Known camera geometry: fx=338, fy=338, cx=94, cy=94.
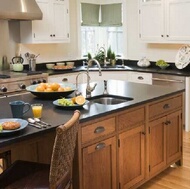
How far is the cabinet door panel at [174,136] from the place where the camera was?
3.52m

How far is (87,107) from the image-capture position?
286 cm

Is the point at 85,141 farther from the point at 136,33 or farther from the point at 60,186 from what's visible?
the point at 136,33

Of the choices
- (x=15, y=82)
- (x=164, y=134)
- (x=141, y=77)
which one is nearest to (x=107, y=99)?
(x=164, y=134)

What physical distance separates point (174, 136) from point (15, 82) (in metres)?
2.29

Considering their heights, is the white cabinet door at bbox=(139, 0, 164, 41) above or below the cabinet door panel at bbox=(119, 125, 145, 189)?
above

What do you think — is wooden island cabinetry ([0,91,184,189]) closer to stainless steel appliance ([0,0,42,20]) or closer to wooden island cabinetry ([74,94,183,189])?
wooden island cabinetry ([74,94,183,189])

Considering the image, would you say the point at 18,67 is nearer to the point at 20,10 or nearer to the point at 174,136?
the point at 20,10

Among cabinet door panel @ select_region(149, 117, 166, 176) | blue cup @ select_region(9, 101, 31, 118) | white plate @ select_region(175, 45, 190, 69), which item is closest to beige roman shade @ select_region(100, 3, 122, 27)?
white plate @ select_region(175, 45, 190, 69)

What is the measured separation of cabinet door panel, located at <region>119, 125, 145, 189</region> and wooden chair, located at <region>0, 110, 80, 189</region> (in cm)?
81

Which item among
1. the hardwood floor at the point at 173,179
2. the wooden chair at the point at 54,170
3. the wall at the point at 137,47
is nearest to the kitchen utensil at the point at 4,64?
the wall at the point at 137,47

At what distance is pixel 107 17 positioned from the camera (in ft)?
21.5

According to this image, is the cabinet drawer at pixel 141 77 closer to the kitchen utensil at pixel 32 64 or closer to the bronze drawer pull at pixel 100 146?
the kitchen utensil at pixel 32 64

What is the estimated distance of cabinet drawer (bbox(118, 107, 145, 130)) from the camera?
288cm

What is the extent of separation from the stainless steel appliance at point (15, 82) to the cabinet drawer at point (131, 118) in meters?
2.15
